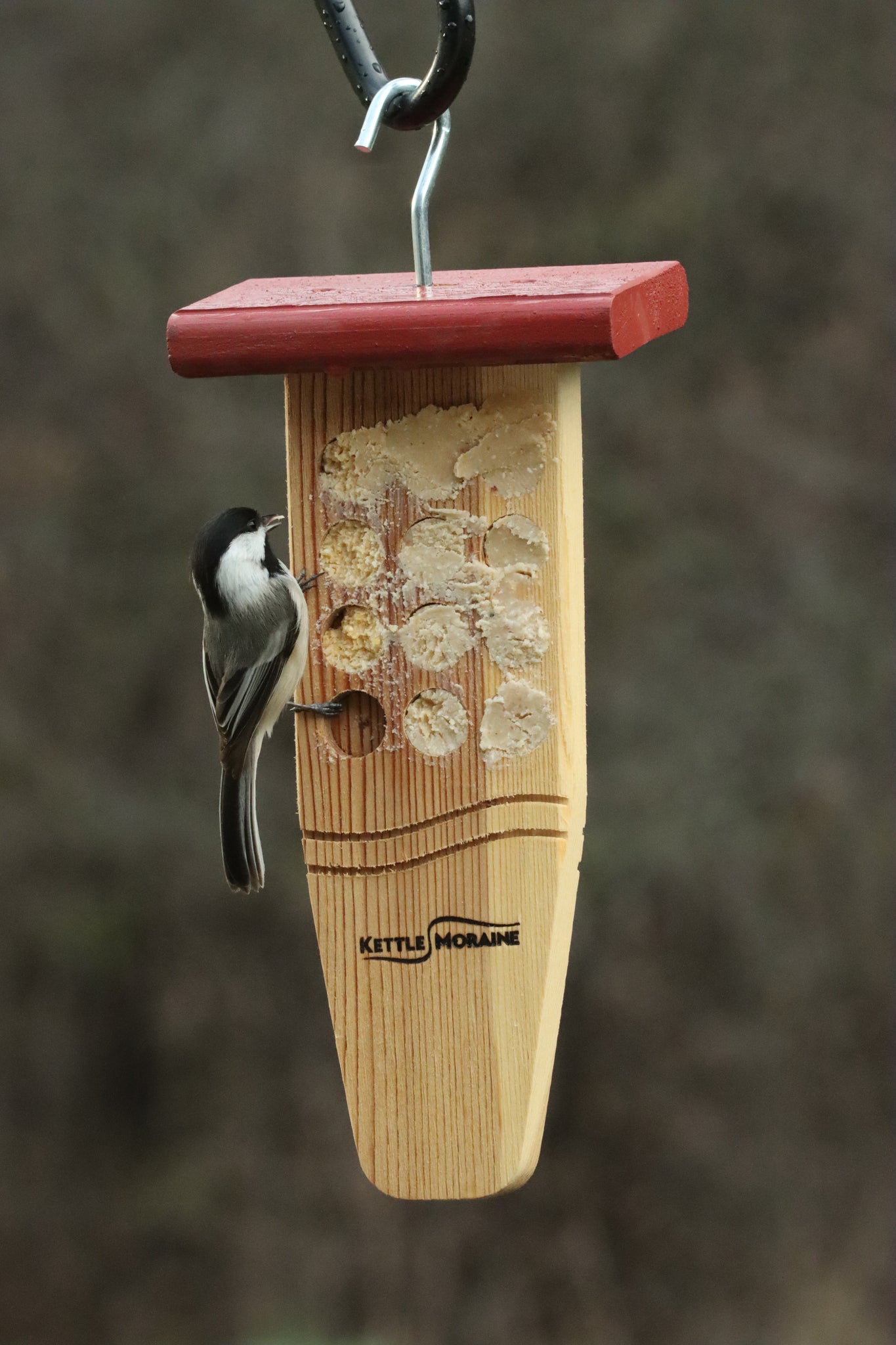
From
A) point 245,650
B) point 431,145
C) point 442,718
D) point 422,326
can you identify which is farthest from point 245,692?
point 431,145

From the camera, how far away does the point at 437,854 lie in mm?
1844

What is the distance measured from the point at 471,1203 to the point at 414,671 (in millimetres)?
3917

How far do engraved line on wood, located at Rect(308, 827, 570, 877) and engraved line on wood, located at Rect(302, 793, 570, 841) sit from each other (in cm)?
3

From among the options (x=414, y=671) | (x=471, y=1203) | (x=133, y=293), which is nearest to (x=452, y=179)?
(x=133, y=293)

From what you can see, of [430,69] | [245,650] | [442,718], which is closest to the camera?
[430,69]

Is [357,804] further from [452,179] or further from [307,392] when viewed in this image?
[452,179]

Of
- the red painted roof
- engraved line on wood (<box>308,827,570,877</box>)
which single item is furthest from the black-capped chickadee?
the red painted roof

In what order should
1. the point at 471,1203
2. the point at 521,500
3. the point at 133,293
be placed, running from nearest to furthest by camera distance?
1. the point at 521,500
2. the point at 133,293
3. the point at 471,1203

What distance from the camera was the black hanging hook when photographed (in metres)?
A: 1.57

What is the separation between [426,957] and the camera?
73.1 inches

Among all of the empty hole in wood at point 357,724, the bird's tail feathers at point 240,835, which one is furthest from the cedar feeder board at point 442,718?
the bird's tail feathers at point 240,835

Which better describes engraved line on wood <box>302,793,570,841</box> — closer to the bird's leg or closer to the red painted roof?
the bird's leg

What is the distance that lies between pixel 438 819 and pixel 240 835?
28cm

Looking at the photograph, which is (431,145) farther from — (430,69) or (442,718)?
(442,718)
